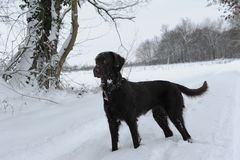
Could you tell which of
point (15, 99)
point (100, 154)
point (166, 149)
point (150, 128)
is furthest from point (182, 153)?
point (15, 99)

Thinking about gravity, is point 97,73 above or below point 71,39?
below

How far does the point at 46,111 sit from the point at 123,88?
3.66m

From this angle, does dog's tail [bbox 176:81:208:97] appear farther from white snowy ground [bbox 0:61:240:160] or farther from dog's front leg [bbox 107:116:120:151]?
dog's front leg [bbox 107:116:120:151]

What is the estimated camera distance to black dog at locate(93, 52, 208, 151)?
4.77 m

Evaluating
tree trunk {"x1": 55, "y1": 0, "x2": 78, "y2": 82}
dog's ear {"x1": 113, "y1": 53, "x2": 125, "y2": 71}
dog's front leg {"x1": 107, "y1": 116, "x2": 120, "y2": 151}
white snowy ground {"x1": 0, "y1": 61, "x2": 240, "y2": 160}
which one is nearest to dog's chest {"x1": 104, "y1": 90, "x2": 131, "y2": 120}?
dog's front leg {"x1": 107, "y1": 116, "x2": 120, "y2": 151}

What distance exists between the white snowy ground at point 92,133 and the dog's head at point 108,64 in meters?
1.13

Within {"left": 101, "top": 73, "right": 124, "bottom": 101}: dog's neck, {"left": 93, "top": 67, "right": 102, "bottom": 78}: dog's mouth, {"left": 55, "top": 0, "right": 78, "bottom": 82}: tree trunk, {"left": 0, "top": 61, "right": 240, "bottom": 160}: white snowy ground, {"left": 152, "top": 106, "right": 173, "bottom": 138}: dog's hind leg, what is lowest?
{"left": 0, "top": 61, "right": 240, "bottom": 160}: white snowy ground

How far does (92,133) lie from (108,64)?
6.20 feet

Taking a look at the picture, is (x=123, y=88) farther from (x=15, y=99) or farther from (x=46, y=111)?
(x=15, y=99)

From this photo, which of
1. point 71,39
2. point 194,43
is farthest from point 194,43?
point 71,39

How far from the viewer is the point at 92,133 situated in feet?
20.4

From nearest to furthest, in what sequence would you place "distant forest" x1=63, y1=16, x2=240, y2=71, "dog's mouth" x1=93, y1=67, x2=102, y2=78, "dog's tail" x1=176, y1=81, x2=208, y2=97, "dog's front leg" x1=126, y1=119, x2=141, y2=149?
"dog's mouth" x1=93, y1=67, x2=102, y2=78 → "dog's front leg" x1=126, y1=119, x2=141, y2=149 → "dog's tail" x1=176, y1=81, x2=208, y2=97 → "distant forest" x1=63, y1=16, x2=240, y2=71

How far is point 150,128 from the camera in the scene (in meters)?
6.35

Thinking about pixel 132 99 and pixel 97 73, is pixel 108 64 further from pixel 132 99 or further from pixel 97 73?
pixel 132 99
